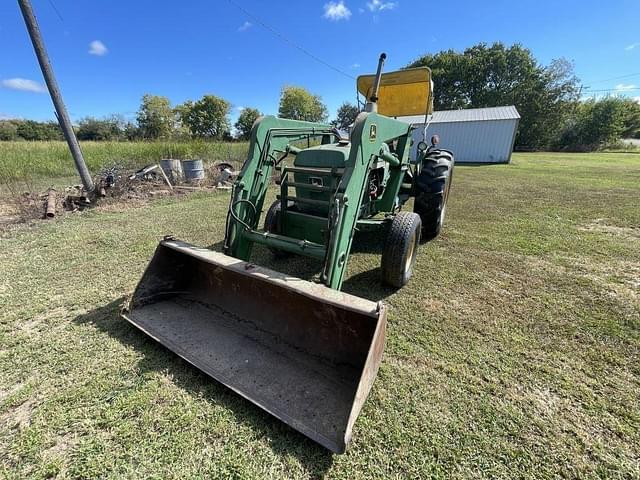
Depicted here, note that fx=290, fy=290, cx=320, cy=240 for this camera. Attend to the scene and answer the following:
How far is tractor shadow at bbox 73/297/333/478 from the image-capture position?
1543 millimetres

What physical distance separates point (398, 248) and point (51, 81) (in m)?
8.26

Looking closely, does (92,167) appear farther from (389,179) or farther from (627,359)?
(627,359)

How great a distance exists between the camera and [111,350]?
7.32 feet

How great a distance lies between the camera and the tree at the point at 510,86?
96.3ft

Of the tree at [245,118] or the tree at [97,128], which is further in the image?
the tree at [245,118]

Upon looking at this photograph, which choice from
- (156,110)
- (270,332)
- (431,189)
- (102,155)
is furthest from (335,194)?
(156,110)

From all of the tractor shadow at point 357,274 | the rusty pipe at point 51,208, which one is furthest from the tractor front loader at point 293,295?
the rusty pipe at point 51,208

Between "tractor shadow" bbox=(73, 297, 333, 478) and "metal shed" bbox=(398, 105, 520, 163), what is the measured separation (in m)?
17.4

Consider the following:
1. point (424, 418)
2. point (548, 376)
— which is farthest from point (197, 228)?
point (548, 376)

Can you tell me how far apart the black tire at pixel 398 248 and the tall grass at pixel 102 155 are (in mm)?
10212

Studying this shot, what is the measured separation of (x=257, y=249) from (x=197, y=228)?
1.61 m

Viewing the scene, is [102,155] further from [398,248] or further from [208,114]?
[208,114]

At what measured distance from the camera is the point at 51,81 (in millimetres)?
6320

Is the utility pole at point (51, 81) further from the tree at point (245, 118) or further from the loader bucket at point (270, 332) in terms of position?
the tree at point (245, 118)
